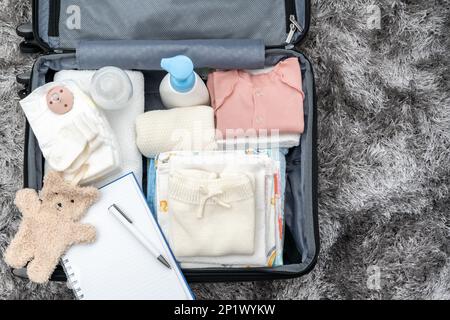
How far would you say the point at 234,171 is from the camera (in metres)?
0.77

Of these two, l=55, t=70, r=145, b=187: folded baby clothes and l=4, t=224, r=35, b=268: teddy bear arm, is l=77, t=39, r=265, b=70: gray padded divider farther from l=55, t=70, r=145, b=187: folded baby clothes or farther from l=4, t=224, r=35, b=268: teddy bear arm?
l=4, t=224, r=35, b=268: teddy bear arm

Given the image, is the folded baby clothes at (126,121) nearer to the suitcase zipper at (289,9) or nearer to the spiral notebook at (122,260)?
the spiral notebook at (122,260)

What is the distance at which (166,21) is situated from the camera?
0.81m

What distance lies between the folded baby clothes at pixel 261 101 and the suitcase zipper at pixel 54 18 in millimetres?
274

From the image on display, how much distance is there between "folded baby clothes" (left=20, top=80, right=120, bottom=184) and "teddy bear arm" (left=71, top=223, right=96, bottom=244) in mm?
69

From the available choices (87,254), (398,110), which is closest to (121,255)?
(87,254)

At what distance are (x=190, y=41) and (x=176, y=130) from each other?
0.15 metres

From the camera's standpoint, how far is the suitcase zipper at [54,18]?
0.82m

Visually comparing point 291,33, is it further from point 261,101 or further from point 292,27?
point 261,101

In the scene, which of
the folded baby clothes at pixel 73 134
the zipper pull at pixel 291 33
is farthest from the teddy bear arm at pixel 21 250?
the zipper pull at pixel 291 33

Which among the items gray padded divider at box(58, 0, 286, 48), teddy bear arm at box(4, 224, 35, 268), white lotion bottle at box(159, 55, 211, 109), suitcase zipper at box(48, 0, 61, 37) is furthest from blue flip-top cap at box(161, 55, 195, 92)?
teddy bear arm at box(4, 224, 35, 268)
